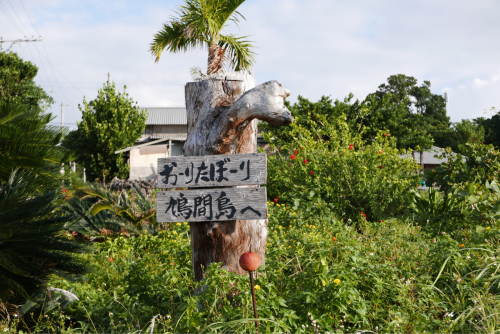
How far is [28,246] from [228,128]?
6.35 feet

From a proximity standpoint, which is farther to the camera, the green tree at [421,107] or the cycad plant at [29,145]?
the green tree at [421,107]

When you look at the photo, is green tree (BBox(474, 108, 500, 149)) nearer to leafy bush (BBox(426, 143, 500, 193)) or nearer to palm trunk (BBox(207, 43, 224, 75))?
leafy bush (BBox(426, 143, 500, 193))

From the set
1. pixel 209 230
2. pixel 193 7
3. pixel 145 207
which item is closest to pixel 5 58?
pixel 193 7

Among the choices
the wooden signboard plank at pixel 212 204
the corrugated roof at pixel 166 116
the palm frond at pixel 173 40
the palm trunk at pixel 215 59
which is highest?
the corrugated roof at pixel 166 116

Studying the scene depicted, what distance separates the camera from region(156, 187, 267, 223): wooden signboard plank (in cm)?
287

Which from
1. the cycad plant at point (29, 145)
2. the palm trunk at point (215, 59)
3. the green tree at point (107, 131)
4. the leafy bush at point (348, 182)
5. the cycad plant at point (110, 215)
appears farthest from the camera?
the green tree at point (107, 131)

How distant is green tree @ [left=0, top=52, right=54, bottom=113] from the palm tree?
9031 mm

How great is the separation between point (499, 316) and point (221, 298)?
1871 millimetres

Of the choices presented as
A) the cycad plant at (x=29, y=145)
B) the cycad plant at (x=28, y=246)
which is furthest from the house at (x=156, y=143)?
the cycad plant at (x=28, y=246)

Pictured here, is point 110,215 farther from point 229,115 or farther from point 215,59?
point 229,115

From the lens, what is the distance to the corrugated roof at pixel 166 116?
103 feet

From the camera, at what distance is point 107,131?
17891 millimetres

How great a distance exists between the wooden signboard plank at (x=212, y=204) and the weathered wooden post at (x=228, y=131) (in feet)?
0.03

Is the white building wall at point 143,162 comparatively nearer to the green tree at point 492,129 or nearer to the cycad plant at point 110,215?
the cycad plant at point 110,215
